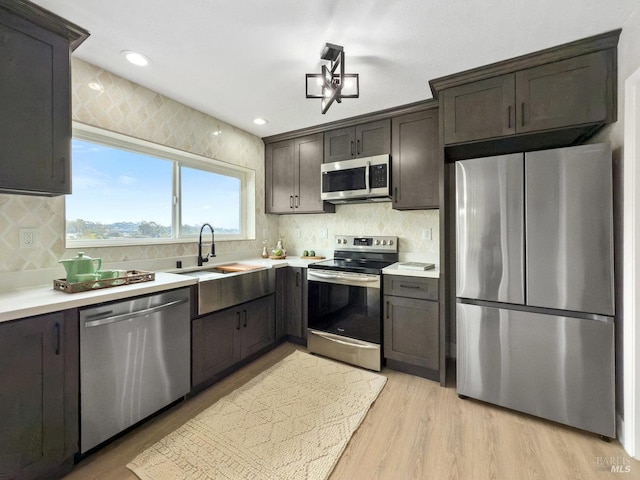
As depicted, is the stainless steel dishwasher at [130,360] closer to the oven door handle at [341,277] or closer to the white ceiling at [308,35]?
the oven door handle at [341,277]

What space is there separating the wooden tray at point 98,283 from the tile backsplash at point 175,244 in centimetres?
32

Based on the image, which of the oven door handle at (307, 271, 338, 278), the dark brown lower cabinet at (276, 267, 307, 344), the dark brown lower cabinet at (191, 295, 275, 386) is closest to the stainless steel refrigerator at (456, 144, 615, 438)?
the oven door handle at (307, 271, 338, 278)

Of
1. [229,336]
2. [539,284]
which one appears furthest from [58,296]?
[539,284]

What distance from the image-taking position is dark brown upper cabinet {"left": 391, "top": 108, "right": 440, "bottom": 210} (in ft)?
8.27

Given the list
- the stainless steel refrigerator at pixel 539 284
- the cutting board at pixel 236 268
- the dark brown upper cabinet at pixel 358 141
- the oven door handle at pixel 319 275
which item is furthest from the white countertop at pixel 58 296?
the stainless steel refrigerator at pixel 539 284

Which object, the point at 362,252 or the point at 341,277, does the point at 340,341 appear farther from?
the point at 362,252

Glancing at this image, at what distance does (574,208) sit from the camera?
1.67 metres

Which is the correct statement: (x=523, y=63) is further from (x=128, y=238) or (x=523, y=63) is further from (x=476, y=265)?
(x=128, y=238)

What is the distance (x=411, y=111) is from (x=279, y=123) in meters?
1.39

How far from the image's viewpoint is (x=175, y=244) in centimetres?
256

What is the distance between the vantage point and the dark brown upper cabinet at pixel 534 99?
1690 mm

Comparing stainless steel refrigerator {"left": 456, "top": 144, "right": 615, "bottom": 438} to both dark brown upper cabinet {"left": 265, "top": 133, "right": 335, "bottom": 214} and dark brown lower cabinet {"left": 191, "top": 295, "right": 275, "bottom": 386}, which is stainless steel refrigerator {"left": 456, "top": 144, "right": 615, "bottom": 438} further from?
dark brown lower cabinet {"left": 191, "top": 295, "right": 275, "bottom": 386}

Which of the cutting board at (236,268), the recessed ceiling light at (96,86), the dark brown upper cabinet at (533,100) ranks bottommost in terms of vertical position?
the cutting board at (236,268)

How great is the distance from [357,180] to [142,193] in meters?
2.03
